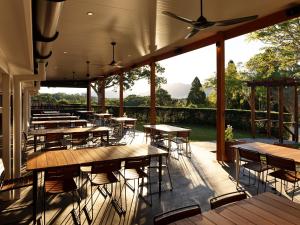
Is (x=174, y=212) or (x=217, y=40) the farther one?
(x=217, y=40)

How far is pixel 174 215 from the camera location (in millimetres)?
1926

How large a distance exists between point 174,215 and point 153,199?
2181mm

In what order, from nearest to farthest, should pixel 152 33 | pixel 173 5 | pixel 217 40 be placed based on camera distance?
pixel 173 5 → pixel 152 33 → pixel 217 40

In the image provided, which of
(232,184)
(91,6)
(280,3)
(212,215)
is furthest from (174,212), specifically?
(280,3)

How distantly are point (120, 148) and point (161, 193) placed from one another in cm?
106

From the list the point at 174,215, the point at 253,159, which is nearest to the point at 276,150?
the point at 253,159

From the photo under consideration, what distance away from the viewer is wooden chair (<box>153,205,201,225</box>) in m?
1.84

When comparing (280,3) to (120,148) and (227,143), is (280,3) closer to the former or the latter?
(227,143)

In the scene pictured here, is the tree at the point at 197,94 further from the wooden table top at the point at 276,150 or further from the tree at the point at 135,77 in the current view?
the wooden table top at the point at 276,150

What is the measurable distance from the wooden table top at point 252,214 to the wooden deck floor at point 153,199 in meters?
1.54

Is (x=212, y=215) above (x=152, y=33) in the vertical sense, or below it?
below

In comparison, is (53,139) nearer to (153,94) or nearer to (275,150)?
(275,150)

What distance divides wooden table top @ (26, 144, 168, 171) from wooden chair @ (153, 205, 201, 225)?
1827 mm

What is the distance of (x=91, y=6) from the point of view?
14.2 ft
